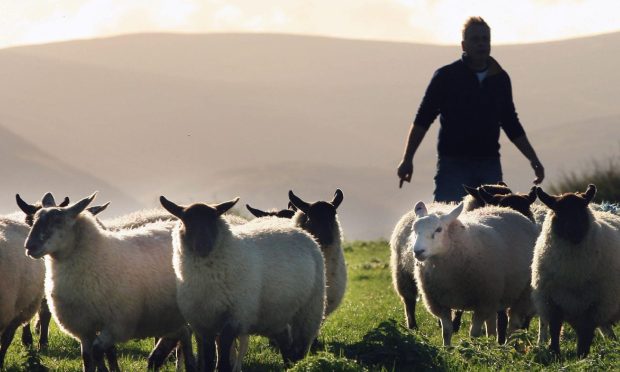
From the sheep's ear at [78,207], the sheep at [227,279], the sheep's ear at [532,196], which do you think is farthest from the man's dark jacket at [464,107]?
the sheep's ear at [78,207]

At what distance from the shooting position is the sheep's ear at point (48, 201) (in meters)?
11.8

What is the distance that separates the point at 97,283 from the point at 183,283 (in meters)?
0.94

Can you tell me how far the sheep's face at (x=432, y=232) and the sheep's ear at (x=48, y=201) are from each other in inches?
148

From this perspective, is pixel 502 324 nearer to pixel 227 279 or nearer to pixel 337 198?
pixel 337 198

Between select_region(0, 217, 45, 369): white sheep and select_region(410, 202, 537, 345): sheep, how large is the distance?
3.96 metres

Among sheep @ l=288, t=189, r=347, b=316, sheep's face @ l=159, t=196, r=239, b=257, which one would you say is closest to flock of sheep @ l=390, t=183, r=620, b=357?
sheep @ l=288, t=189, r=347, b=316

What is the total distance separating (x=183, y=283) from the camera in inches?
381

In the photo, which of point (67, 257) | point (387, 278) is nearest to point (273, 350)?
point (67, 257)

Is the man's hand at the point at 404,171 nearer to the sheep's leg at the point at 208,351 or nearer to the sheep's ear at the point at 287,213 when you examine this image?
the sheep's ear at the point at 287,213

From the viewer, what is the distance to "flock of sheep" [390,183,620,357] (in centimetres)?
1031

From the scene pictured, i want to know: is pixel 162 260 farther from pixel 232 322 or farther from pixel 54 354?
pixel 54 354

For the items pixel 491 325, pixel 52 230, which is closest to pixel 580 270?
pixel 491 325

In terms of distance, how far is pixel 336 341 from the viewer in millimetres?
12266

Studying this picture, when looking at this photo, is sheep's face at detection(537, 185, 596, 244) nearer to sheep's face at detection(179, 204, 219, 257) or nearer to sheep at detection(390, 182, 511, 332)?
sheep at detection(390, 182, 511, 332)
